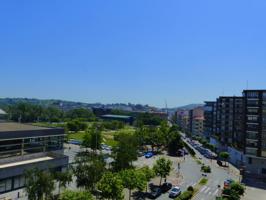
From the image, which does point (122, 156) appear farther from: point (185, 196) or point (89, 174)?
point (89, 174)

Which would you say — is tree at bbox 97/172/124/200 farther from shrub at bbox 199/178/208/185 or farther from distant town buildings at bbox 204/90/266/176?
distant town buildings at bbox 204/90/266/176

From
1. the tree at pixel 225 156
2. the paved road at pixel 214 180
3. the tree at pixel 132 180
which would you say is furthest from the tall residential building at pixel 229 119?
the tree at pixel 132 180

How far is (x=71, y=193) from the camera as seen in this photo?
1184 inches

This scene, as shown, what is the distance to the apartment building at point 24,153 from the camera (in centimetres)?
4306

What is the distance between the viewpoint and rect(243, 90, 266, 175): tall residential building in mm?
70000

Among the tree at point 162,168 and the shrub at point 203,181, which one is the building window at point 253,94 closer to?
the shrub at point 203,181

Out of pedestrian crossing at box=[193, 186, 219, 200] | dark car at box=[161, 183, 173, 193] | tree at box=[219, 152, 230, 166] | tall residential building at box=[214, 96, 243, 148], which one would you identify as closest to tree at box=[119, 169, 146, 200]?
dark car at box=[161, 183, 173, 193]

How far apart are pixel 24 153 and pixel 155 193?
2220 cm

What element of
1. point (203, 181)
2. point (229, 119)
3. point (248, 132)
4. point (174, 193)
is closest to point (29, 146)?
point (174, 193)

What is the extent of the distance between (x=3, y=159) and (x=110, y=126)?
399 feet

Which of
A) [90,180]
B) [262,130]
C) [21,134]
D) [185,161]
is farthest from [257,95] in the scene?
[21,134]

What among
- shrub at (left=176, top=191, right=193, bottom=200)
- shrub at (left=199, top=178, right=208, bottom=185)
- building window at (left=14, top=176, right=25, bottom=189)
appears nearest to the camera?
building window at (left=14, top=176, right=25, bottom=189)

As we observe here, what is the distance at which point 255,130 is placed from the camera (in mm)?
70938

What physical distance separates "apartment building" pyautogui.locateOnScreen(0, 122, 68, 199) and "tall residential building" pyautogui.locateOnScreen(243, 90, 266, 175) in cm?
4425
